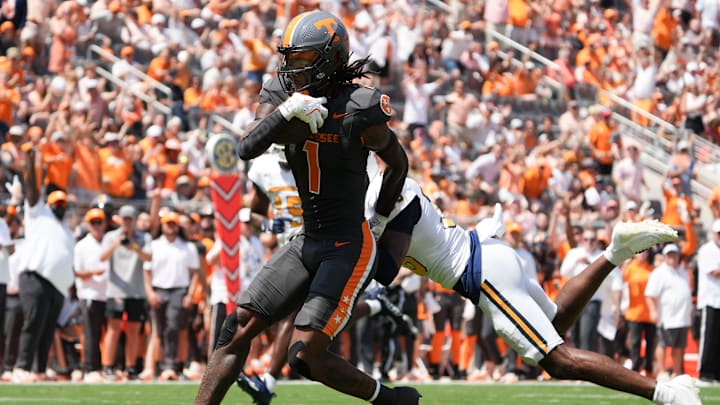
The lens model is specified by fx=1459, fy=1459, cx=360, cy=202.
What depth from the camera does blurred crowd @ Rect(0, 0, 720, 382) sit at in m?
15.5

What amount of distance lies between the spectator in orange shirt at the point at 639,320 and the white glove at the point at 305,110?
983 cm

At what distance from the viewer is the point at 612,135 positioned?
21.4 metres

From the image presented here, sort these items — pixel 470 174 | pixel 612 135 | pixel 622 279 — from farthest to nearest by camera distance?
pixel 612 135
pixel 470 174
pixel 622 279

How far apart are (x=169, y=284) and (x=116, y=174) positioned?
7.31ft

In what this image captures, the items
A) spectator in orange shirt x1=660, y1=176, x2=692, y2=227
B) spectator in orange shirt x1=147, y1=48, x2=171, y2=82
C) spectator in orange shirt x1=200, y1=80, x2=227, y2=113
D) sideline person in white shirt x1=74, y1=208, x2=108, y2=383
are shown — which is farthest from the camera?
spectator in orange shirt x1=147, y1=48, x2=171, y2=82

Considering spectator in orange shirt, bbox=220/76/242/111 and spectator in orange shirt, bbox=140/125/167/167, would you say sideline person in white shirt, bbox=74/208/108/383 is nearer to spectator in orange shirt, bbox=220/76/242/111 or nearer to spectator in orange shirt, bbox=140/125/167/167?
spectator in orange shirt, bbox=140/125/167/167

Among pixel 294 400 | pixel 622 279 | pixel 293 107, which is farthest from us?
pixel 622 279

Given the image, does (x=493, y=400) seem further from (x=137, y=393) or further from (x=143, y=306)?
(x=143, y=306)

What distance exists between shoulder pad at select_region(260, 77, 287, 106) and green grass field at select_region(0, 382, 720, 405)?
12.7 ft

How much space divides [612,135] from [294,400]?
430 inches

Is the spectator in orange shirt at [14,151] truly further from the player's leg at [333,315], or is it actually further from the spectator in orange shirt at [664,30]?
the spectator in orange shirt at [664,30]

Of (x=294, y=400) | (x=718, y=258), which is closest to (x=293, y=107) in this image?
(x=294, y=400)

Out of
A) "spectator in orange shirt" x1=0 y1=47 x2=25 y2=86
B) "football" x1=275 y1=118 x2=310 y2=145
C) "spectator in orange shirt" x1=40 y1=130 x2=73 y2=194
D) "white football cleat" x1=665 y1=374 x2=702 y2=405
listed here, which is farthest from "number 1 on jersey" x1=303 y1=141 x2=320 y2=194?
"spectator in orange shirt" x1=0 y1=47 x2=25 y2=86

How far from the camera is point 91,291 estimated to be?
1490 cm
